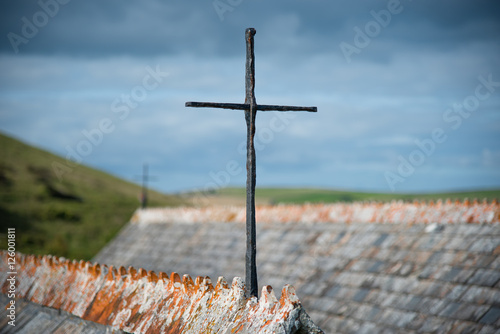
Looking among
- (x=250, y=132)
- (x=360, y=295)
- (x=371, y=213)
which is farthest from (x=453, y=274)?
(x=250, y=132)

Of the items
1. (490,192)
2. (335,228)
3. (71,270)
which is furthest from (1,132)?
(71,270)

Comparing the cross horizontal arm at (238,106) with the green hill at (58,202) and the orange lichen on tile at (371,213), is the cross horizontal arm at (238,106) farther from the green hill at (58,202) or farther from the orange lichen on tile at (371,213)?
the green hill at (58,202)

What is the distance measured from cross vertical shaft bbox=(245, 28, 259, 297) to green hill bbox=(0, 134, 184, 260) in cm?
3762

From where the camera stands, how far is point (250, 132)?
4324 millimetres

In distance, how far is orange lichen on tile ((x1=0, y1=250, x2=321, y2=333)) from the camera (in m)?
3.35

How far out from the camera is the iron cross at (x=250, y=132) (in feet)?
13.1

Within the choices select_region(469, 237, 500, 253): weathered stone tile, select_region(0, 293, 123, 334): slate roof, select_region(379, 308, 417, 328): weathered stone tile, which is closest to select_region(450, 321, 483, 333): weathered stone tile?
select_region(379, 308, 417, 328): weathered stone tile

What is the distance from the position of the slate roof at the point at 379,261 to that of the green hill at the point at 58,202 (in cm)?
2826

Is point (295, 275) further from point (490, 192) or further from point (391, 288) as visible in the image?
point (490, 192)

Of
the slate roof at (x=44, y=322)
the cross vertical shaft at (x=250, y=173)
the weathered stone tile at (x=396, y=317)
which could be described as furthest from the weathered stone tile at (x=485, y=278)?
the slate roof at (x=44, y=322)

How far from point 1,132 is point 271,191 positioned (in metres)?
47.6

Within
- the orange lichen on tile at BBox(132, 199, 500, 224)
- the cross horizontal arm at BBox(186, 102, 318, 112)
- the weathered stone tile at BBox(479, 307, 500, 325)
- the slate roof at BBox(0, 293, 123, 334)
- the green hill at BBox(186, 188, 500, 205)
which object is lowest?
the weathered stone tile at BBox(479, 307, 500, 325)

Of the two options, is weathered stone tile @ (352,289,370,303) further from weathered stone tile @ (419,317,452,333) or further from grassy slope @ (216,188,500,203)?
grassy slope @ (216,188,500,203)

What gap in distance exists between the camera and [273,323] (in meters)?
3.24
